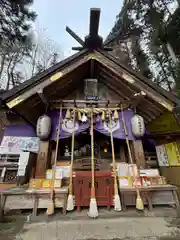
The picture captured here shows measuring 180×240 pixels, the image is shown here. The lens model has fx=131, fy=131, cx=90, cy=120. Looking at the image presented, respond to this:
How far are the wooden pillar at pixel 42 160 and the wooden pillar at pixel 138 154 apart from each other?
127 inches

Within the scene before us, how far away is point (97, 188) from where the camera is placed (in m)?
3.80

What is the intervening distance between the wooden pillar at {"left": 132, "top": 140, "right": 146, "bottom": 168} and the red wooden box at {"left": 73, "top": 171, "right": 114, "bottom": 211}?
1.41 meters

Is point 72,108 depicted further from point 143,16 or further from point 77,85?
point 143,16

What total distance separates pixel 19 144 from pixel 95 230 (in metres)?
4.76

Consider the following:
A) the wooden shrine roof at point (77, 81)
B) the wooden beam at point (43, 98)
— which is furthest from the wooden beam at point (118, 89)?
the wooden beam at point (43, 98)

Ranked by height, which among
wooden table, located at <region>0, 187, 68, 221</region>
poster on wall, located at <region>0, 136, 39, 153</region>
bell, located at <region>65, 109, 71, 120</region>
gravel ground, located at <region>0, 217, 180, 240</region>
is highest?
bell, located at <region>65, 109, 71, 120</region>

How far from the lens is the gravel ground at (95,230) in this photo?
2.67 meters

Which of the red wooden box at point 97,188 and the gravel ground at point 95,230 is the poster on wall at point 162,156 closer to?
the gravel ground at point 95,230

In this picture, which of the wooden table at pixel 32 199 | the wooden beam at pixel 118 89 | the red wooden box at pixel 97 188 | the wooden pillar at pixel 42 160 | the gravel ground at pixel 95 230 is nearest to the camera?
the gravel ground at pixel 95 230

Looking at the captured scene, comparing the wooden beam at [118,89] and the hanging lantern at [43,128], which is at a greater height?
the wooden beam at [118,89]

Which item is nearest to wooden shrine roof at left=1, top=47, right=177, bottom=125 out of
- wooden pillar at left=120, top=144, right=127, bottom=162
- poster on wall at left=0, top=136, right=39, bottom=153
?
poster on wall at left=0, top=136, right=39, bottom=153

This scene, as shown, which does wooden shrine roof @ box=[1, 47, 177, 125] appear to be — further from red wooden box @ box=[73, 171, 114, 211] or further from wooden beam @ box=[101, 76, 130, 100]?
red wooden box @ box=[73, 171, 114, 211]

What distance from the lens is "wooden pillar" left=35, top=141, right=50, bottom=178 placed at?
4.47 m

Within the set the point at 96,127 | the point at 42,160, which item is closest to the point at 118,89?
the point at 96,127
